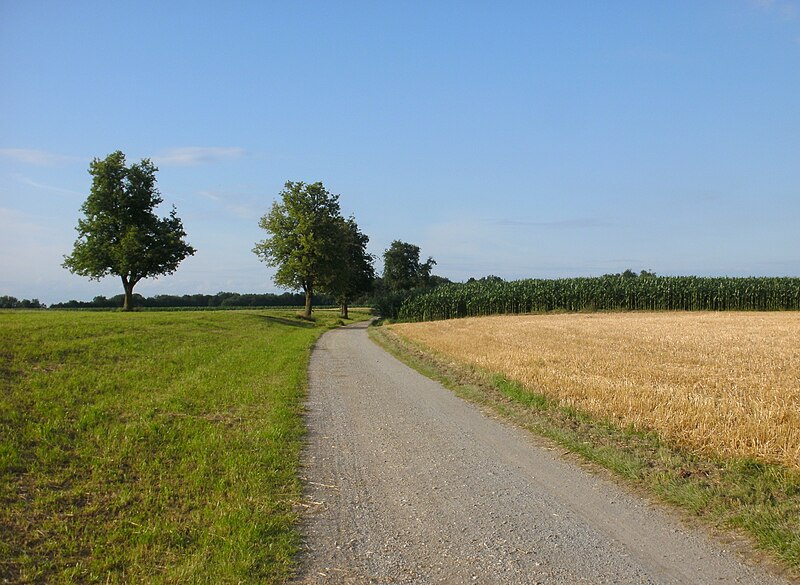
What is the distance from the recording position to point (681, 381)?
12750 millimetres

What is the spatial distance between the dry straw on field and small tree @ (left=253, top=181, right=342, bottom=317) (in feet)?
141

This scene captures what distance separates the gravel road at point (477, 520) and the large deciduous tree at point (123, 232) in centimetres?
4539

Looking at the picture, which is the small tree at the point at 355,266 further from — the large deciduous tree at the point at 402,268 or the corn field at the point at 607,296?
the large deciduous tree at the point at 402,268

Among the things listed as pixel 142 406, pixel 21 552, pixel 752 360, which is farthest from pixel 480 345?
pixel 21 552

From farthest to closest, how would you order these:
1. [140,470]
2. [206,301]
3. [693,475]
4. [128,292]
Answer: [206,301]
[128,292]
[140,470]
[693,475]

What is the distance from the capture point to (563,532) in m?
5.60

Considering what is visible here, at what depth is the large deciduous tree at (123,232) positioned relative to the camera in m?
50.4

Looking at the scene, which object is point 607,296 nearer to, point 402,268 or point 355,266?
point 355,266

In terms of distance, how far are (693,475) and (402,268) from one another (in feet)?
359

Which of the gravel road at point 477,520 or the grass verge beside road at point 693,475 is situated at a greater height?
the grass verge beside road at point 693,475

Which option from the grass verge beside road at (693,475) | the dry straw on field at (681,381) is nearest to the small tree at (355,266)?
A: the dry straw on field at (681,381)

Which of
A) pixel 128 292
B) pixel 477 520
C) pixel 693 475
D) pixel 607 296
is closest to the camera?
pixel 477 520

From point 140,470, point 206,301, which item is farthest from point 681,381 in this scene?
point 206,301

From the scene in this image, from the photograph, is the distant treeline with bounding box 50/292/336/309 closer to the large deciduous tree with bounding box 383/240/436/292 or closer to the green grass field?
the large deciduous tree with bounding box 383/240/436/292
